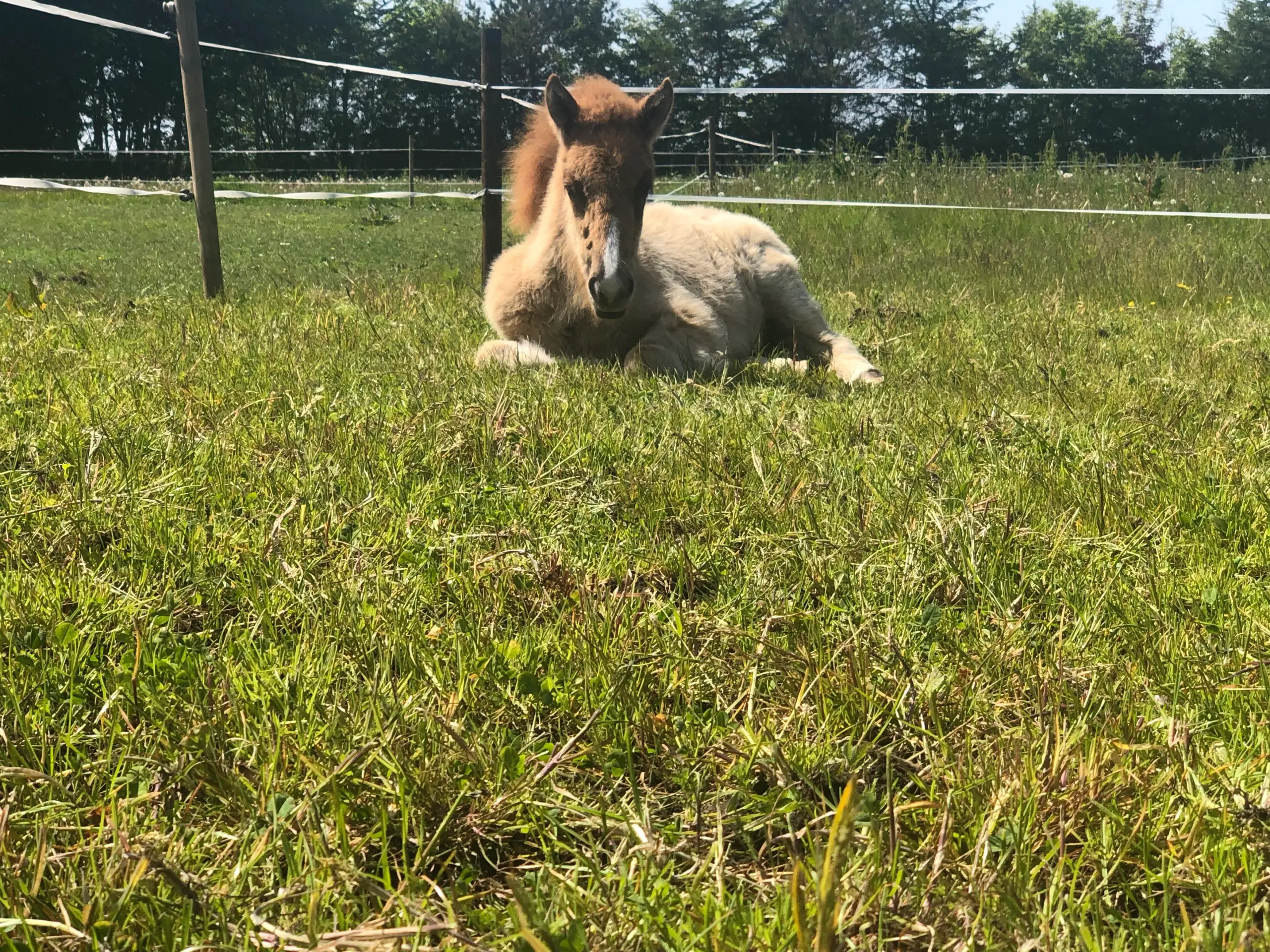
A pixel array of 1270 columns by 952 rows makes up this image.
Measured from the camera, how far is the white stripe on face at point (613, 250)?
3.81 metres

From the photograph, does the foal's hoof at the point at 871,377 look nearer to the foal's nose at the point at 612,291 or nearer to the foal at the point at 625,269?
the foal at the point at 625,269

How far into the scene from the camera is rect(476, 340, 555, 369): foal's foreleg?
4242 millimetres

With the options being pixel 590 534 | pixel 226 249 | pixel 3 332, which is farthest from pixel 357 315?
pixel 226 249

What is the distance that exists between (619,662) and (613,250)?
256 cm

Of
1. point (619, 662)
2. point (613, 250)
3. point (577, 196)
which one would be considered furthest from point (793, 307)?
point (619, 662)

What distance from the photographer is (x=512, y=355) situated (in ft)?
14.5

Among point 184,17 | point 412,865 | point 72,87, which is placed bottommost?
point 412,865

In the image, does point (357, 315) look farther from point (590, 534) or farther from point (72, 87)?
point (72, 87)

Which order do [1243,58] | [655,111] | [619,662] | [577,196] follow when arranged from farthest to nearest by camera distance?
A: [1243,58] → [655,111] → [577,196] → [619,662]

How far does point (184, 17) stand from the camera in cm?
645

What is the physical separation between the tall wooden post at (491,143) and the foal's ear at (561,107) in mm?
2846

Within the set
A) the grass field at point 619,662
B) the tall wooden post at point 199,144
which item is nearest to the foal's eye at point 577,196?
the grass field at point 619,662

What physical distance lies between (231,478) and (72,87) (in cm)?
4349

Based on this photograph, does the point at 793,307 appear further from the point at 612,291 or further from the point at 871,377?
the point at 612,291
